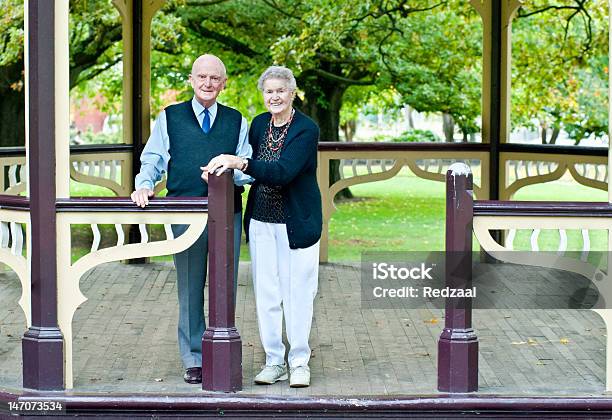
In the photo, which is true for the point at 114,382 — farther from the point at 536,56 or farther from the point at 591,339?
the point at 536,56

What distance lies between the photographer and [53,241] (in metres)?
6.68

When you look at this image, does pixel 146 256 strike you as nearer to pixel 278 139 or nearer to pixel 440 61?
pixel 278 139

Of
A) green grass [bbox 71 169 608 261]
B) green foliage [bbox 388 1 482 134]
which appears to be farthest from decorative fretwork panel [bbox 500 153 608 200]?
green foliage [bbox 388 1 482 134]

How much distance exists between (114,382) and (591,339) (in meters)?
3.40

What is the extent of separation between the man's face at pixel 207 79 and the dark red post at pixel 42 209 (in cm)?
78

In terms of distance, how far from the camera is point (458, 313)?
21.8 ft

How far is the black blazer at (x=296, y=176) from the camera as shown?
661 centimetres

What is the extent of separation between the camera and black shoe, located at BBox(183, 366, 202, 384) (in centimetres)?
692

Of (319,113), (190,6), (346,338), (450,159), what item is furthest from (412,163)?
(319,113)

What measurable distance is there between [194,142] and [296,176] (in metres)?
0.60

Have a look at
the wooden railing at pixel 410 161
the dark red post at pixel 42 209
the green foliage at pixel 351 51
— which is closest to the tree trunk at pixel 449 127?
the green foliage at pixel 351 51

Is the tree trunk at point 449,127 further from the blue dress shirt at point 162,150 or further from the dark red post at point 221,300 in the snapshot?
the dark red post at point 221,300

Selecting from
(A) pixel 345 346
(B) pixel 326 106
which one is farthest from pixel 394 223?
(A) pixel 345 346

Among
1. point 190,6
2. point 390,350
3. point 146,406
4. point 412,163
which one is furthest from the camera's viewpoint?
point 190,6
